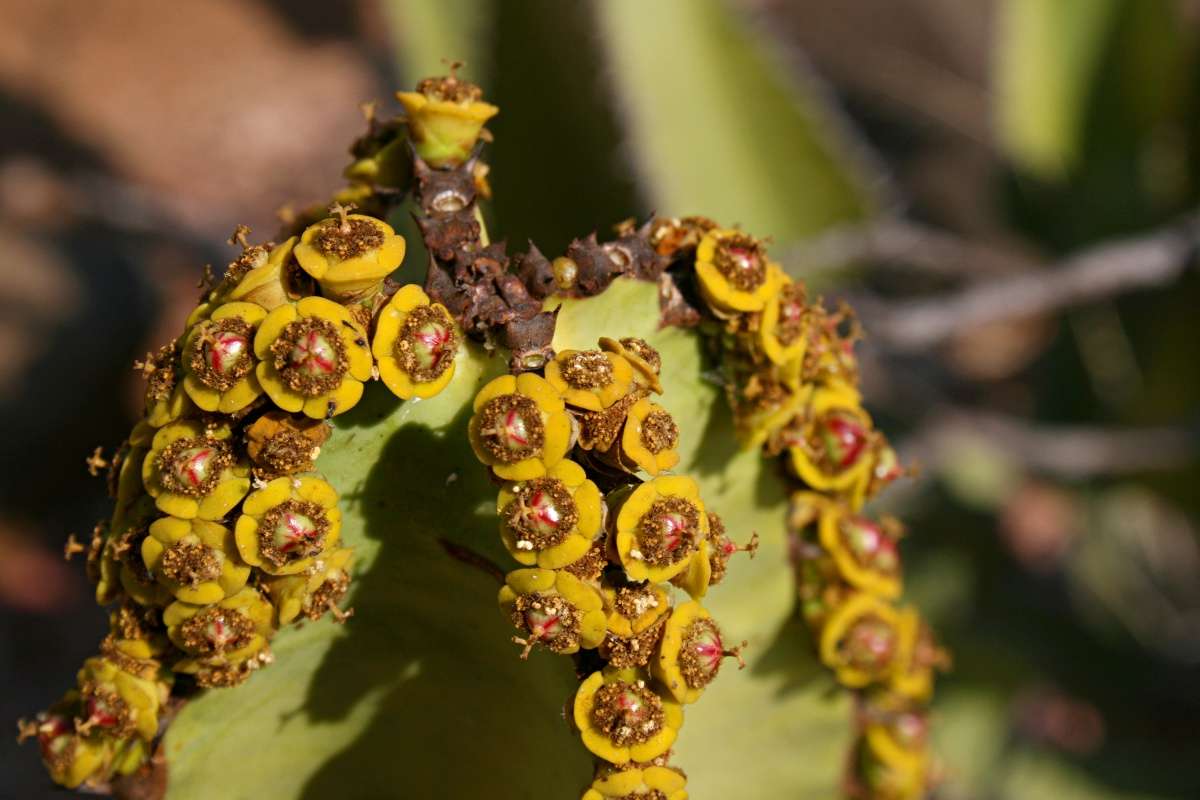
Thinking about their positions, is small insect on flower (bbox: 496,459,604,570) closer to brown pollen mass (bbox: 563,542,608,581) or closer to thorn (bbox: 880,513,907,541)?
brown pollen mass (bbox: 563,542,608,581)

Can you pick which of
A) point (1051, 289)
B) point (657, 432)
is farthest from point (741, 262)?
point (1051, 289)

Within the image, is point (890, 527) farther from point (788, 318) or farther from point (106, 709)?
point (106, 709)

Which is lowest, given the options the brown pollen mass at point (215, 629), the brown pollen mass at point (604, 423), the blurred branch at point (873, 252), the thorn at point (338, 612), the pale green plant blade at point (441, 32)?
the brown pollen mass at point (215, 629)

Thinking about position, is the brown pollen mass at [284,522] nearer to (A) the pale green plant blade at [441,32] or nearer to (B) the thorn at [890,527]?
(B) the thorn at [890,527]

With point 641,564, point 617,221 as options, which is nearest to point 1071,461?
point 617,221

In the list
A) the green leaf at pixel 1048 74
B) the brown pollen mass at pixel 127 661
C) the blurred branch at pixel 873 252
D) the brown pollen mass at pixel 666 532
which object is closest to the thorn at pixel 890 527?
the brown pollen mass at pixel 666 532

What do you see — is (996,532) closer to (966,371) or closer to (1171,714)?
(1171,714)

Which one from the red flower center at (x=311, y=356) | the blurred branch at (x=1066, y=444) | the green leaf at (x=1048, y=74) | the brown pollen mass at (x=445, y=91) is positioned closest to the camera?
the red flower center at (x=311, y=356)
